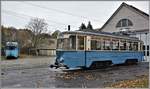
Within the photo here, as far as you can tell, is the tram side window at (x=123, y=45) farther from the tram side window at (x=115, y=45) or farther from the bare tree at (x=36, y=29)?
the bare tree at (x=36, y=29)

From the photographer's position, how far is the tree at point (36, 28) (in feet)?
207

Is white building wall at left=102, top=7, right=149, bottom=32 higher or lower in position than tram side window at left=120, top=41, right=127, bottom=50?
higher

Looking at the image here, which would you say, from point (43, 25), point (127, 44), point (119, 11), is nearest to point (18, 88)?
point (127, 44)

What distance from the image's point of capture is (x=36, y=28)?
210 ft

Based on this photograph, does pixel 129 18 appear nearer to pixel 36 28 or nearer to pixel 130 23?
pixel 130 23

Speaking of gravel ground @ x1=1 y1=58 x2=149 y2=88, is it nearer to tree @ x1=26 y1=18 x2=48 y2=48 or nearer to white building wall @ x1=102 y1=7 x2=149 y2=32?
white building wall @ x1=102 y1=7 x2=149 y2=32

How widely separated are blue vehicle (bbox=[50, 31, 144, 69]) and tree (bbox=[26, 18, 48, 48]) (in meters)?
42.6

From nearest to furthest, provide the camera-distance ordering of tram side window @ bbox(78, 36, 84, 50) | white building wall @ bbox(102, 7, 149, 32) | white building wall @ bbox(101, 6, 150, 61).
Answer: tram side window @ bbox(78, 36, 84, 50)
white building wall @ bbox(101, 6, 150, 61)
white building wall @ bbox(102, 7, 149, 32)

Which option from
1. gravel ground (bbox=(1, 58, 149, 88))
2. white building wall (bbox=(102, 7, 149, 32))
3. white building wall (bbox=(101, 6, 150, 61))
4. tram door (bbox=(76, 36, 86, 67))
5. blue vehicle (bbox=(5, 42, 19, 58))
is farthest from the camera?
blue vehicle (bbox=(5, 42, 19, 58))

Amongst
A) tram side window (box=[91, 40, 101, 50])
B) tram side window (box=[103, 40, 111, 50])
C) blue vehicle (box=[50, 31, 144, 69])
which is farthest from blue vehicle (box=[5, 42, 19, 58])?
tram side window (box=[91, 40, 101, 50])

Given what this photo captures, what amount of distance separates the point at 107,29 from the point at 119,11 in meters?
3.64

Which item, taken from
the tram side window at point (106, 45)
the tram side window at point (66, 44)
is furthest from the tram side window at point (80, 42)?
the tram side window at point (106, 45)

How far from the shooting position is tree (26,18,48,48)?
63178 mm

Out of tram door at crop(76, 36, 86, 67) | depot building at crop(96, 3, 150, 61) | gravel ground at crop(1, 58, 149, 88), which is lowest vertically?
gravel ground at crop(1, 58, 149, 88)
